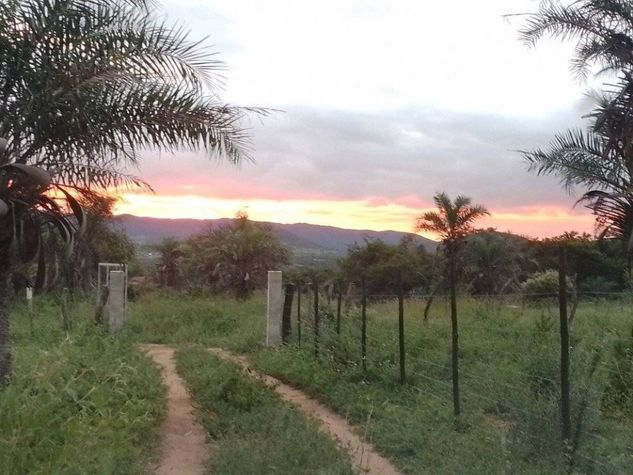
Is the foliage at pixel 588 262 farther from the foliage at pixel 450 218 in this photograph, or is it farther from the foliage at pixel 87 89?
the foliage at pixel 87 89

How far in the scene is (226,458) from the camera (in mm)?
7117

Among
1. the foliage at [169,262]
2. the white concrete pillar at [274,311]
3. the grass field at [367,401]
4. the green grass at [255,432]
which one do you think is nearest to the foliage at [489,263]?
the foliage at [169,262]

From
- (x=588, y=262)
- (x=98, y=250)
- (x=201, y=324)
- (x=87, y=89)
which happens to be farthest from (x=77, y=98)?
(x=588, y=262)

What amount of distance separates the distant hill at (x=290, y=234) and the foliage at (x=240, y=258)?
53.7 inches

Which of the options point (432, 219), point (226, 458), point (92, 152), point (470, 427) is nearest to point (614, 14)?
point (470, 427)

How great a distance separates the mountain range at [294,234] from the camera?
37.4 m

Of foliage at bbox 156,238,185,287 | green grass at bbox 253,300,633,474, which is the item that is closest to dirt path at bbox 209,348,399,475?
green grass at bbox 253,300,633,474

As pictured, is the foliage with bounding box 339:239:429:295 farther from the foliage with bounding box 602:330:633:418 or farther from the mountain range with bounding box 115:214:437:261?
the foliage with bounding box 602:330:633:418

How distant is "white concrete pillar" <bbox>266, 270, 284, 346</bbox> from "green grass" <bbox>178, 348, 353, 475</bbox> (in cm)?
478

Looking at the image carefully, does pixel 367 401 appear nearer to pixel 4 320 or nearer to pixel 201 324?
pixel 4 320

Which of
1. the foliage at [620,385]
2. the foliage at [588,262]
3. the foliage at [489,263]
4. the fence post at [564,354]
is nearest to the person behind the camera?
the fence post at [564,354]

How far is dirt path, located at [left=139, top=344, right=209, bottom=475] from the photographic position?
24.4 feet

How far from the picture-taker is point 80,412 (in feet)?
24.8

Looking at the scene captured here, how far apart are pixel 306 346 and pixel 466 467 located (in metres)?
8.13
